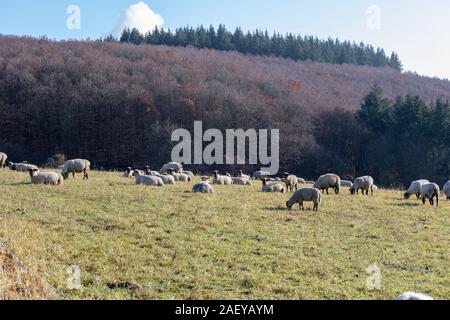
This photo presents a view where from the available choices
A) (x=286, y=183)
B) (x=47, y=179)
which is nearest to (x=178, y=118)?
(x=286, y=183)

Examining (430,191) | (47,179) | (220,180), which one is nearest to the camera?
(430,191)

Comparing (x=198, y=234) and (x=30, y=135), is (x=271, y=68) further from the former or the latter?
(x=198, y=234)

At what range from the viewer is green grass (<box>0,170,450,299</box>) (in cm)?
Answer: 1103

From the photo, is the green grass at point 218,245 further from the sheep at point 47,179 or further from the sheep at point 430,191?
the sheep at point 47,179

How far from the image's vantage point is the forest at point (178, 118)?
7188 cm

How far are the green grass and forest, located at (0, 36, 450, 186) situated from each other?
47.8 meters

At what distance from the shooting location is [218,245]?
1484cm

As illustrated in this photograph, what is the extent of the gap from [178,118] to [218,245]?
220ft

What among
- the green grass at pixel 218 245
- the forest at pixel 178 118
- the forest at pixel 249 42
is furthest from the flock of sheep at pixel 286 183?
the forest at pixel 249 42

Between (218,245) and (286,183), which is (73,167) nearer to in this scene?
(286,183)

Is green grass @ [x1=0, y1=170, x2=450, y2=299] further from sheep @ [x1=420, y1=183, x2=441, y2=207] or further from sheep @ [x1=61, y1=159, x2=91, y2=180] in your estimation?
sheep @ [x1=61, y1=159, x2=91, y2=180]

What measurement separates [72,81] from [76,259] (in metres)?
80.8

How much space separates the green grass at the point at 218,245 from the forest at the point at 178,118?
47809mm
